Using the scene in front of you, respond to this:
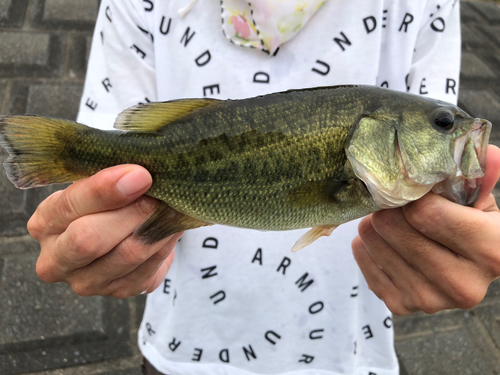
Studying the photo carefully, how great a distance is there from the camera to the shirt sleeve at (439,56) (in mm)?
809

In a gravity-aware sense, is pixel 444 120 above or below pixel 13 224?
above

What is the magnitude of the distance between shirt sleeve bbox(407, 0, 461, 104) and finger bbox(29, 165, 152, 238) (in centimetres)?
66

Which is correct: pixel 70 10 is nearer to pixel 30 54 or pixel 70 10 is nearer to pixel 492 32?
pixel 30 54

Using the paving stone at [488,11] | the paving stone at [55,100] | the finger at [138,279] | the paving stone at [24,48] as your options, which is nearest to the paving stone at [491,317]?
the finger at [138,279]

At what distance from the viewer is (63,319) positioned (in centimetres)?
137

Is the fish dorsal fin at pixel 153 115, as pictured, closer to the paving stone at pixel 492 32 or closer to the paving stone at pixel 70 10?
the paving stone at pixel 70 10

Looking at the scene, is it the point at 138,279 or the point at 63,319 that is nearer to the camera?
the point at 138,279

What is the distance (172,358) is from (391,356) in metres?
0.57

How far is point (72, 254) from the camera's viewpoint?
0.59 m

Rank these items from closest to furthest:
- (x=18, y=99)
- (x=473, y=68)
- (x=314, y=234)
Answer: (x=314, y=234)
(x=18, y=99)
(x=473, y=68)

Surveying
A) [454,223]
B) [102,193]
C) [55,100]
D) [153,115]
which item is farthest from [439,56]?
[55,100]

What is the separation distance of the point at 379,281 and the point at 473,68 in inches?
105

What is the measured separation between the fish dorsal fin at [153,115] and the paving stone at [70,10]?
2.35 meters

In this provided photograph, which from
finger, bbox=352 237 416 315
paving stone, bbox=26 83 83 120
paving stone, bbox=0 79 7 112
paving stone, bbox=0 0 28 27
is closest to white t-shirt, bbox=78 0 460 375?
finger, bbox=352 237 416 315
